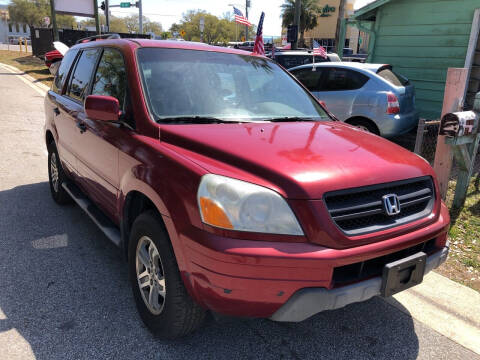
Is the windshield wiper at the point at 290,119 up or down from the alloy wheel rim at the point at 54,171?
up

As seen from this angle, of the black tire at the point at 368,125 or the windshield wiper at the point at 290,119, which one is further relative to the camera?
the black tire at the point at 368,125

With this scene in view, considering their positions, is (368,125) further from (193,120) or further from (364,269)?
(364,269)

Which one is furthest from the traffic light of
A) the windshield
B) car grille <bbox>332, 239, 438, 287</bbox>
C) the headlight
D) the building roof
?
the headlight

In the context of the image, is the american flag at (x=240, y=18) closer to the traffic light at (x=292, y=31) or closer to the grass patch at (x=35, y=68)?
the traffic light at (x=292, y=31)

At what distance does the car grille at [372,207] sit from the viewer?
2072 mm

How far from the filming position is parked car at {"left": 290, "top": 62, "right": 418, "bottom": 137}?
7.17 metres

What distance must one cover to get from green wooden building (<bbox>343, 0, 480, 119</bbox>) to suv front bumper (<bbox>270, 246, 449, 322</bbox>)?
856 cm

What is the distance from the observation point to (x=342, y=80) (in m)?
7.83

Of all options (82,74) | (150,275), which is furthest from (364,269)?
Result: (82,74)

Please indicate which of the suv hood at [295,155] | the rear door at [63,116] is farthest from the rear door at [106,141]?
the suv hood at [295,155]

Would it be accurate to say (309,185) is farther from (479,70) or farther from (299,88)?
(479,70)

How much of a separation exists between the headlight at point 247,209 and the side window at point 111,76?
133cm

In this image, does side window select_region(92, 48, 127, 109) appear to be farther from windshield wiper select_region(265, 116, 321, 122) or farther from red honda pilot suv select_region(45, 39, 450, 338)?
windshield wiper select_region(265, 116, 321, 122)

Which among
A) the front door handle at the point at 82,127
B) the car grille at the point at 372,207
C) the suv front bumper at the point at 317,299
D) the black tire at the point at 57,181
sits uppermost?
the front door handle at the point at 82,127
